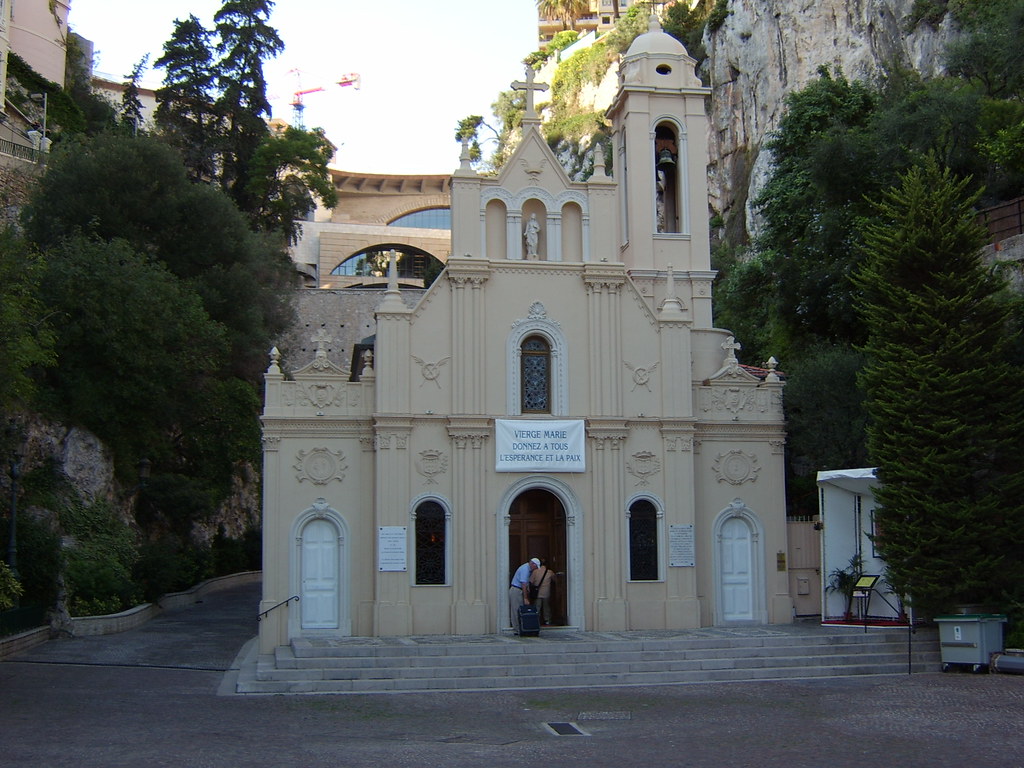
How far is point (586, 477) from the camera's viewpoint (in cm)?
2327

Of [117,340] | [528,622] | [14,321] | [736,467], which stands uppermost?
[117,340]

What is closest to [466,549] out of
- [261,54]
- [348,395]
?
[348,395]

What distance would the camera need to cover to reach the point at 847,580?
22766 mm

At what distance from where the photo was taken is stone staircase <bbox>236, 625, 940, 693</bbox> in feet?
59.8

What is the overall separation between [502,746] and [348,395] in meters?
10.9

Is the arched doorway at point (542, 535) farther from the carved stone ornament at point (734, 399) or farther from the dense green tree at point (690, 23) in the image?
the dense green tree at point (690, 23)

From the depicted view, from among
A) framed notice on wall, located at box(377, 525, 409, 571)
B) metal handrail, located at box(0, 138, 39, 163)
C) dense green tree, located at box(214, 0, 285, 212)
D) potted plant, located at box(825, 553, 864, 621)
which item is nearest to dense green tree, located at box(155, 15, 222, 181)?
dense green tree, located at box(214, 0, 285, 212)

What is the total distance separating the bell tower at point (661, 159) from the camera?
2711 cm

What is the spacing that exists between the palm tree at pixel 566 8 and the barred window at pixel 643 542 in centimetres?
9025

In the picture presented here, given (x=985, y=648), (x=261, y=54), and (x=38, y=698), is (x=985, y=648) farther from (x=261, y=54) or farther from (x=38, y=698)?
(x=261, y=54)

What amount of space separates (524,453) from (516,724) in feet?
28.3

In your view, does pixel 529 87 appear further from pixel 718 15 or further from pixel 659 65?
pixel 718 15

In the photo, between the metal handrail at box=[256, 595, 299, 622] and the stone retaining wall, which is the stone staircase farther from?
the stone retaining wall

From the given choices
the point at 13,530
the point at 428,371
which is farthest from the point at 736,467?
the point at 13,530
